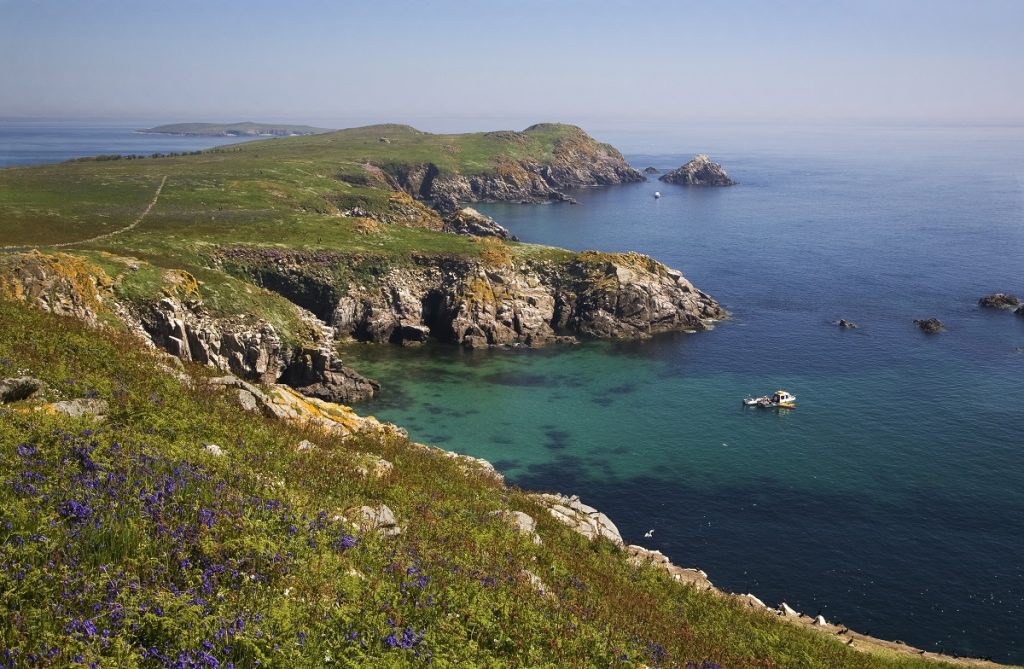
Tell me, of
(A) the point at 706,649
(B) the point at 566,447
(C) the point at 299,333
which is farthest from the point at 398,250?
(A) the point at 706,649

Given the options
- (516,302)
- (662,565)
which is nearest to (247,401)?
(662,565)

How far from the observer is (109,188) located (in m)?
121

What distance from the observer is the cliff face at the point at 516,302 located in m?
89.3

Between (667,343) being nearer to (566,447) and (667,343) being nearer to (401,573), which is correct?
(566,447)

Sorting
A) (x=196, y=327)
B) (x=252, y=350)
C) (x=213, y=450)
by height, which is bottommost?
(x=252, y=350)

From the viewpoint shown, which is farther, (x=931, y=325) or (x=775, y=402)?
(x=931, y=325)

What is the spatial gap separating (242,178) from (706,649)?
497ft

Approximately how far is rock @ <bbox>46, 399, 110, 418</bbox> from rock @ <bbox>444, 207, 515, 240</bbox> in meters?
130

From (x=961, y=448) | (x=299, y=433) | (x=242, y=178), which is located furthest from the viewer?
(x=242, y=178)

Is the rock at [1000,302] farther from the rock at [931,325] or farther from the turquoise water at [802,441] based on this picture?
the rock at [931,325]

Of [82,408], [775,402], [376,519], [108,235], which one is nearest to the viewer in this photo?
[376,519]

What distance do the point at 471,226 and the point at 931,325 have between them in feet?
293

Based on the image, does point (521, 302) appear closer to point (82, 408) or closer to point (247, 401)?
point (247, 401)

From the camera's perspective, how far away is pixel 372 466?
19.5m
